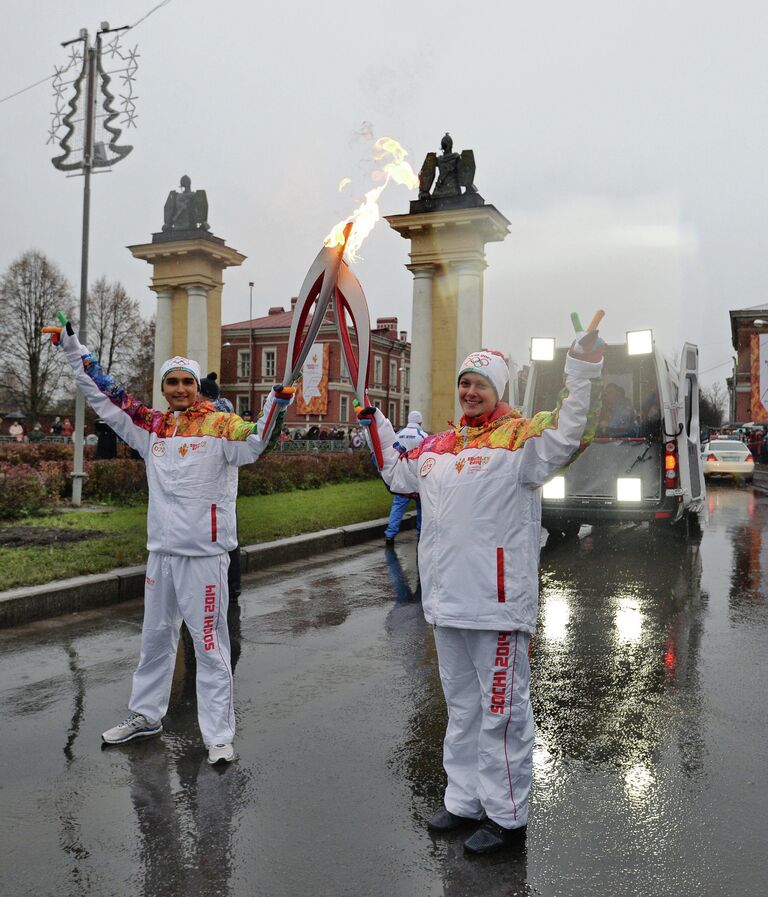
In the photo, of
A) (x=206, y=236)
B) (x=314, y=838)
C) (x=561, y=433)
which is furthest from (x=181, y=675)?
(x=206, y=236)

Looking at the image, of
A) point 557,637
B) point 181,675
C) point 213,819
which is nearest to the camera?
point 213,819

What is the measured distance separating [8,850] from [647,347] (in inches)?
263

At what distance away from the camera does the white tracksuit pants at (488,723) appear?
11.0 ft

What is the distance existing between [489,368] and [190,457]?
166 cm

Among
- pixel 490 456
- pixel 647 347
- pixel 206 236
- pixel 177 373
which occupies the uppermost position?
pixel 206 236

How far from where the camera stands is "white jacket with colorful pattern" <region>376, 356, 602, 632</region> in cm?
334

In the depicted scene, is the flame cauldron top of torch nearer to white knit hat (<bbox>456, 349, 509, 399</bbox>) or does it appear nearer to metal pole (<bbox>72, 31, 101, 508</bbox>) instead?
white knit hat (<bbox>456, 349, 509, 399</bbox>)

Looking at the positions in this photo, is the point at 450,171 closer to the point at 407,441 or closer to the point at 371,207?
the point at 407,441

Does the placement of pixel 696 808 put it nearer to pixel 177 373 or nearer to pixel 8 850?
pixel 8 850

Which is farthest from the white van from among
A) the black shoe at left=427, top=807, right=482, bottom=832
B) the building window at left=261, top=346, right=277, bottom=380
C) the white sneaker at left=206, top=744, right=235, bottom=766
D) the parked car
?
the building window at left=261, top=346, right=277, bottom=380

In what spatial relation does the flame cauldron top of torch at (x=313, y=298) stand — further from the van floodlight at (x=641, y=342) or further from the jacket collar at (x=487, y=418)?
the van floodlight at (x=641, y=342)

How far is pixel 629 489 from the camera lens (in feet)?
35.7

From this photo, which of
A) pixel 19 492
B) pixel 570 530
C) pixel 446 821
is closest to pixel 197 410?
pixel 446 821

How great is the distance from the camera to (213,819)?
351 cm
